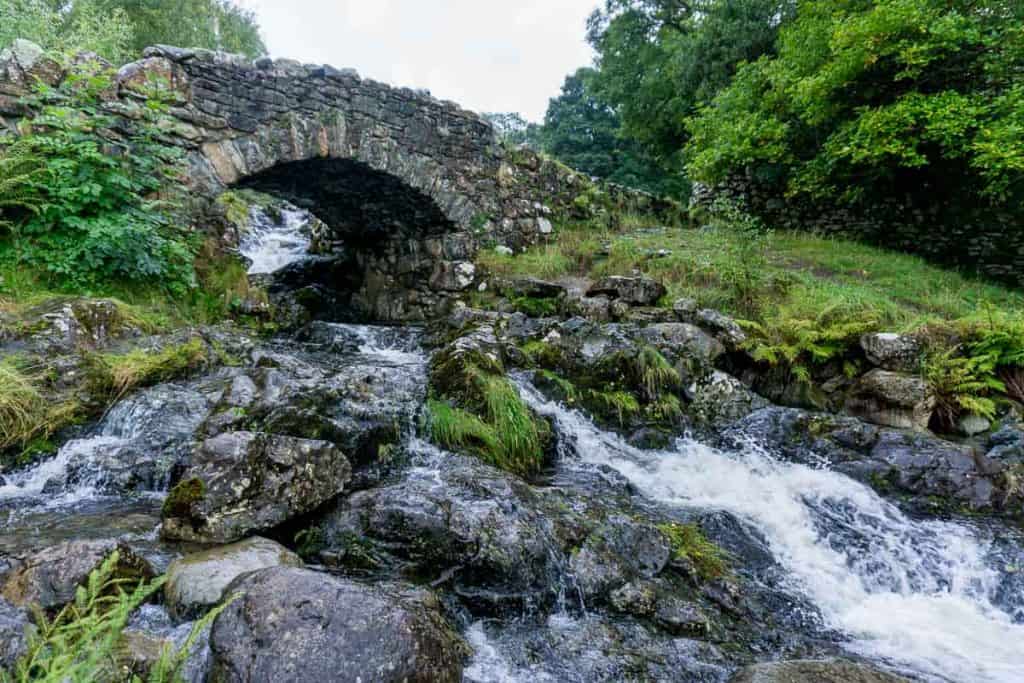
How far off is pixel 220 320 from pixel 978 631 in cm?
797

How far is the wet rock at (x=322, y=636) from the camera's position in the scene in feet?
6.39

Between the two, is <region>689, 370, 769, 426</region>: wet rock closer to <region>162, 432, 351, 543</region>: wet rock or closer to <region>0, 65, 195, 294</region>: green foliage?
<region>162, 432, 351, 543</region>: wet rock

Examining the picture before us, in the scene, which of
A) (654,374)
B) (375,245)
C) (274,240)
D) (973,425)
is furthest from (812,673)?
(274,240)

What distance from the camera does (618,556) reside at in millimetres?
3443

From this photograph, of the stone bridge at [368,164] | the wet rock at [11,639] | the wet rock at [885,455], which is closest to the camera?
the wet rock at [11,639]

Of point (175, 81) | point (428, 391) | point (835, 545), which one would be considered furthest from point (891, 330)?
point (175, 81)

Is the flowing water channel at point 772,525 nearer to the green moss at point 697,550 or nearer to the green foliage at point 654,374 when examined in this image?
the green moss at point 697,550

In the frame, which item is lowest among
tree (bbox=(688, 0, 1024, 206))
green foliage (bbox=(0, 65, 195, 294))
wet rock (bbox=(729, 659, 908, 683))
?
wet rock (bbox=(729, 659, 908, 683))

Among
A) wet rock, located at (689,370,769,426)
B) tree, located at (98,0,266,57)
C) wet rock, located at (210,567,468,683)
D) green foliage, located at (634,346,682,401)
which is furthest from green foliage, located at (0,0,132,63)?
wet rock, located at (689,370,769,426)

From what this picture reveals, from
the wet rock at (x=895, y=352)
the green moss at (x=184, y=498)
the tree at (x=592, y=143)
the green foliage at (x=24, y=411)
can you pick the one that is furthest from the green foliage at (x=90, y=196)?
the tree at (x=592, y=143)

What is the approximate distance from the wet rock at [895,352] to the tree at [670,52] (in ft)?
32.0

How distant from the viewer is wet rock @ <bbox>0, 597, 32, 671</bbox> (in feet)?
5.28

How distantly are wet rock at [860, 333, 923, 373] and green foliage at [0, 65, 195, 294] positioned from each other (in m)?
8.37

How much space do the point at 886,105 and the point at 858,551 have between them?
935 centimetres
